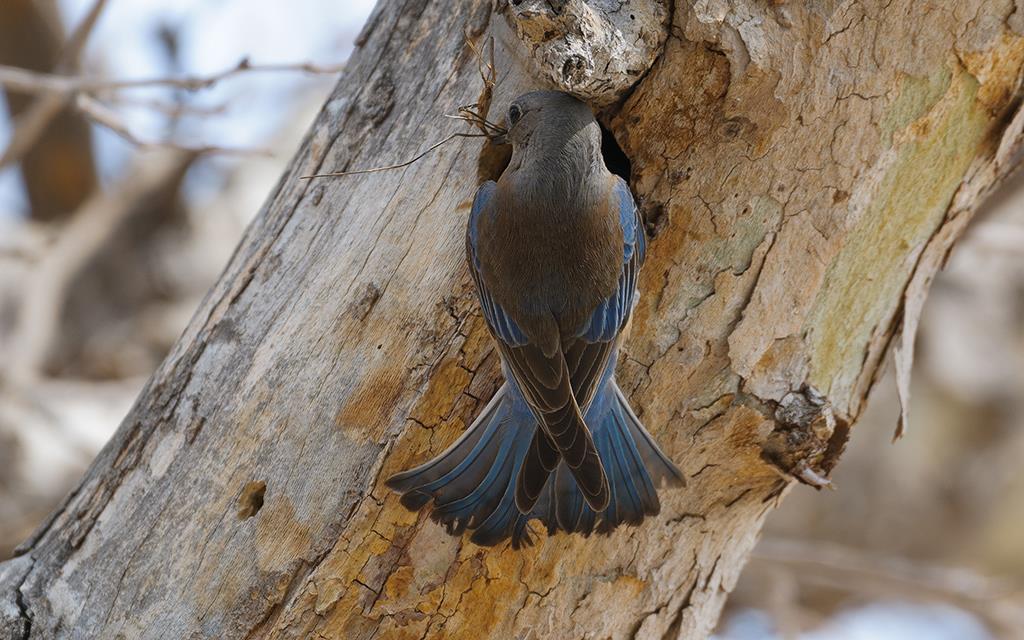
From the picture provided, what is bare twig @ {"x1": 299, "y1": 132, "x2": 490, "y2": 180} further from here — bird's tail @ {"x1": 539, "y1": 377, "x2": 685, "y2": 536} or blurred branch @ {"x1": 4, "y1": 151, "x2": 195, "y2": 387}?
blurred branch @ {"x1": 4, "y1": 151, "x2": 195, "y2": 387}

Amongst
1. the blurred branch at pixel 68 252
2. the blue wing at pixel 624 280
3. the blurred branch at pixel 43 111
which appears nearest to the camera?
the blue wing at pixel 624 280

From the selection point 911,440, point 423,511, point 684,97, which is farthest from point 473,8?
point 911,440

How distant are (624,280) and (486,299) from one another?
351 millimetres

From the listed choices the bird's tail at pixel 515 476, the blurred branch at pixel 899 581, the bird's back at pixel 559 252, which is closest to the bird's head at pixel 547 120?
the bird's back at pixel 559 252

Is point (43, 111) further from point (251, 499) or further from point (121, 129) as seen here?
point (251, 499)

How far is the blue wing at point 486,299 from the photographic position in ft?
8.14

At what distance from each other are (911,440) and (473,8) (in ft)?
12.9

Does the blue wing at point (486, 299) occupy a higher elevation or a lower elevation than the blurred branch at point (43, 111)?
lower

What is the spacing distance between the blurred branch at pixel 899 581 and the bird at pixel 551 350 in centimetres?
216

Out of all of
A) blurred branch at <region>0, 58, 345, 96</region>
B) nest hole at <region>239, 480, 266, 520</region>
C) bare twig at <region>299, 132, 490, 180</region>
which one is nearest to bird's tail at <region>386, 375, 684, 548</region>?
nest hole at <region>239, 480, 266, 520</region>

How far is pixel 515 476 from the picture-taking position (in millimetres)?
2641

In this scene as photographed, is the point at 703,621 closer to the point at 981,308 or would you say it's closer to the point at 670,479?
the point at 670,479

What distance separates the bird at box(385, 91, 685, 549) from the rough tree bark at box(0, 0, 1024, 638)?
0.06m

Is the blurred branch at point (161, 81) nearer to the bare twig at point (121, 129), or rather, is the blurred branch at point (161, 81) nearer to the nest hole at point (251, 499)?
the bare twig at point (121, 129)
